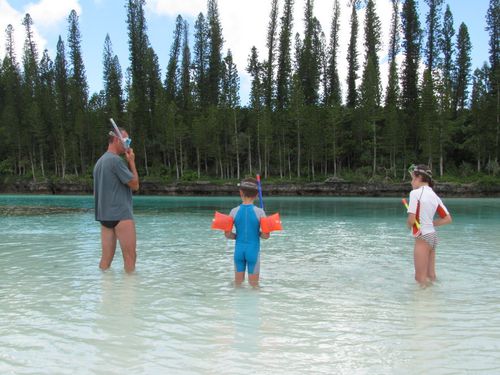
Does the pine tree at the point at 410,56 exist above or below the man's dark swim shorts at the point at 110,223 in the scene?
above

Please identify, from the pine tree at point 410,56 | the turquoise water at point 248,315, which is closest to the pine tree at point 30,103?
the pine tree at point 410,56

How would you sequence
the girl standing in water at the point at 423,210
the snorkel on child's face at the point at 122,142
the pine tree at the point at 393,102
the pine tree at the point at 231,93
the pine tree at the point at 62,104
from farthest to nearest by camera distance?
the pine tree at the point at 62,104 < the pine tree at the point at 231,93 < the pine tree at the point at 393,102 < the snorkel on child's face at the point at 122,142 < the girl standing in water at the point at 423,210

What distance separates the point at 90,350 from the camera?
366cm

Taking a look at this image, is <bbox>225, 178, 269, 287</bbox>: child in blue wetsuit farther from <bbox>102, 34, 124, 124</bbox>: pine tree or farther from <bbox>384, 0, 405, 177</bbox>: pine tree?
<bbox>102, 34, 124, 124</bbox>: pine tree

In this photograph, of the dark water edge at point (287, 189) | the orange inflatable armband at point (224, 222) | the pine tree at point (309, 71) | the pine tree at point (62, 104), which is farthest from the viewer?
the pine tree at point (62, 104)

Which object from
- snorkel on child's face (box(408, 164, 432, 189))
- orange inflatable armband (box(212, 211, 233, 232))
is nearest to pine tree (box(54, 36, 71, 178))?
orange inflatable armband (box(212, 211, 233, 232))

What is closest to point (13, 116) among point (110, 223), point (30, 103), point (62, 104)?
point (30, 103)

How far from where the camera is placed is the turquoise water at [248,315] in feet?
11.3

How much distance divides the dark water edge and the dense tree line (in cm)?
287

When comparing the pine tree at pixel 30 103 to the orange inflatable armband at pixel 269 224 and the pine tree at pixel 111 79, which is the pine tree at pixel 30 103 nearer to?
the pine tree at pixel 111 79

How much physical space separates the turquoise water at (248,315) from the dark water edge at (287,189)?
3650 centimetres

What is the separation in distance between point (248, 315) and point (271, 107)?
55.5m

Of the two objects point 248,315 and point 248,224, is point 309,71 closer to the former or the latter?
point 248,224

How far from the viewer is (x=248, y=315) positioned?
4652 mm
